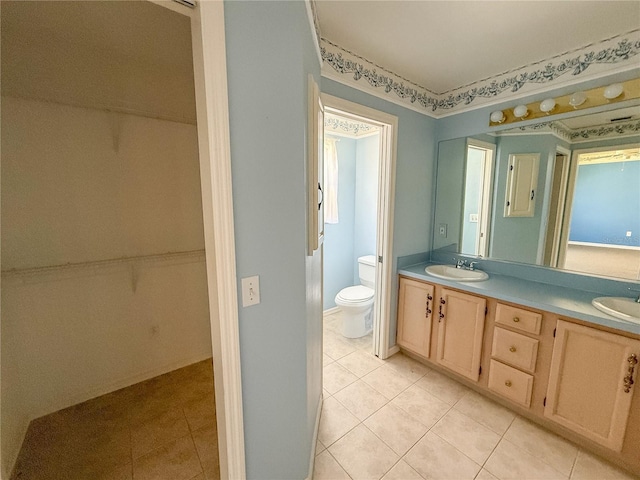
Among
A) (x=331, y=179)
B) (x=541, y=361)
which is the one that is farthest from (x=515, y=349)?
(x=331, y=179)

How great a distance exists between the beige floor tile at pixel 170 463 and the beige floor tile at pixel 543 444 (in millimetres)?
1876

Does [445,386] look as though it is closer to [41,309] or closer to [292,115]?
[292,115]

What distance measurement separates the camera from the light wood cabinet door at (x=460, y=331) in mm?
1865

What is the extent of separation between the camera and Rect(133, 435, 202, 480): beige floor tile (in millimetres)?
1337

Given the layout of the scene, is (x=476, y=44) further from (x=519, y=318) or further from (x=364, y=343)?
(x=364, y=343)

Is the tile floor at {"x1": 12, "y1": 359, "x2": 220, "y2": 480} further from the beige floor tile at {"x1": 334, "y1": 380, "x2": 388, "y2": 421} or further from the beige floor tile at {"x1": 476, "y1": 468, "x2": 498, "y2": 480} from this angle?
the beige floor tile at {"x1": 476, "y1": 468, "x2": 498, "y2": 480}

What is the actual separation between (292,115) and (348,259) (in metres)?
2.58

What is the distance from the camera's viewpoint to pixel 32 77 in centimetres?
149

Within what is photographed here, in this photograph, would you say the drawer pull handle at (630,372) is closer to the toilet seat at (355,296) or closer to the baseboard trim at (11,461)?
the toilet seat at (355,296)

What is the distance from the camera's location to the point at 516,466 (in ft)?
4.64

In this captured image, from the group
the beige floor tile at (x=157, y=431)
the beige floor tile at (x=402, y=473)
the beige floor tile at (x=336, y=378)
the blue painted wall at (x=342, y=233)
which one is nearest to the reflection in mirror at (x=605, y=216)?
the beige floor tile at (x=402, y=473)

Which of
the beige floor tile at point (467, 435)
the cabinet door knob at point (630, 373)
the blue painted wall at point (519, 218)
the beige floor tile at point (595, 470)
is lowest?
the beige floor tile at point (595, 470)

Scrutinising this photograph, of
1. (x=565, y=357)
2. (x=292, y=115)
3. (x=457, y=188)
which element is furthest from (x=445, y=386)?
(x=292, y=115)

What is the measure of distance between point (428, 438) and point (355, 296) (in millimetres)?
1315
